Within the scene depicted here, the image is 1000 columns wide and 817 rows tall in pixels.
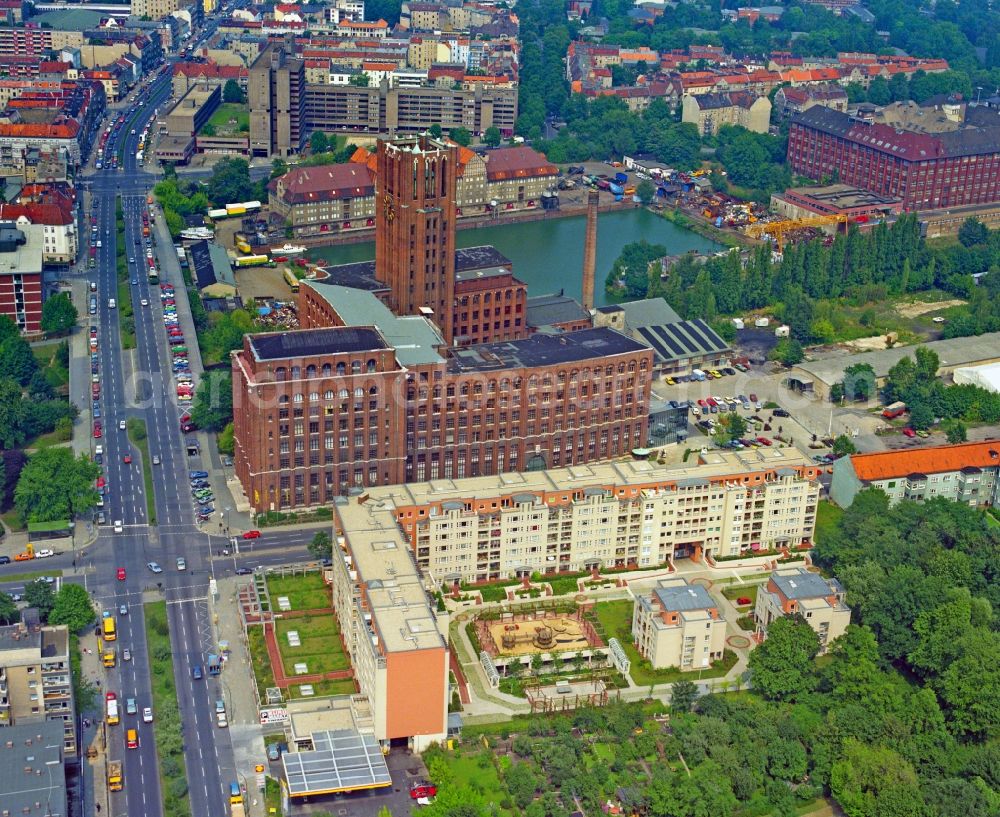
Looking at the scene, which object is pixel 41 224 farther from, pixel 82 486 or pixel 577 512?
pixel 577 512

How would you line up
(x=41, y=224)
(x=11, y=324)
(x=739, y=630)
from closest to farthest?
(x=739, y=630) < (x=11, y=324) < (x=41, y=224)

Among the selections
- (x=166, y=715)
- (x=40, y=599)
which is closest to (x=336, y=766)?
(x=166, y=715)

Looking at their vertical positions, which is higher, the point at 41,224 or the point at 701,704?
the point at 41,224

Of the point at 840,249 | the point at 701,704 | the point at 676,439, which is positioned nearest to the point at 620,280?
the point at 840,249

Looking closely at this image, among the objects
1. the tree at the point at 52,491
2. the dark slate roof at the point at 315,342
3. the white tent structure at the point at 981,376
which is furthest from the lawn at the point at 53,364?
the white tent structure at the point at 981,376

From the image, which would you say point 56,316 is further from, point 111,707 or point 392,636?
point 392,636

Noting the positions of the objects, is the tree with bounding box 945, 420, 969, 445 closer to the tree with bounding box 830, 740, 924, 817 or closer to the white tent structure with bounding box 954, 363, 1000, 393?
the white tent structure with bounding box 954, 363, 1000, 393

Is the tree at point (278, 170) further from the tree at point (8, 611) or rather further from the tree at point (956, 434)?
the tree at point (8, 611)

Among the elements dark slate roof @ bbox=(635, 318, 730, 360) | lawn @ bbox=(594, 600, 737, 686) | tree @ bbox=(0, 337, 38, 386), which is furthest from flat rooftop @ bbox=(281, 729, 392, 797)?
dark slate roof @ bbox=(635, 318, 730, 360)
